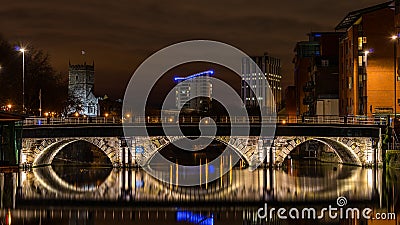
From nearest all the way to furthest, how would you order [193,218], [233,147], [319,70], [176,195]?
[193,218] → [176,195] → [233,147] → [319,70]

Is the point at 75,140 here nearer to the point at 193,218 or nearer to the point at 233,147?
the point at 233,147

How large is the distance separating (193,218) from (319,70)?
7071cm

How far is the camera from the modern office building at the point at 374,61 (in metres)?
85.2

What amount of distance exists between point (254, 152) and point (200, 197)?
76.0ft

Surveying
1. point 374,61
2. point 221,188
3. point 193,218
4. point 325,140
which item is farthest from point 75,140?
→ point 374,61

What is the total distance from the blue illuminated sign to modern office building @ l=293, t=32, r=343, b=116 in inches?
2469

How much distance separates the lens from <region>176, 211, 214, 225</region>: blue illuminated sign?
40656 mm

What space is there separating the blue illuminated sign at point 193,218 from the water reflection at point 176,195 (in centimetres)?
6

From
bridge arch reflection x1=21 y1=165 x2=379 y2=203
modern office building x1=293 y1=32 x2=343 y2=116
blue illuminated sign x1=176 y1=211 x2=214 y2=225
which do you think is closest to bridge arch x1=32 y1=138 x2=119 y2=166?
bridge arch reflection x1=21 y1=165 x2=379 y2=203

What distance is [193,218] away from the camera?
1652 inches

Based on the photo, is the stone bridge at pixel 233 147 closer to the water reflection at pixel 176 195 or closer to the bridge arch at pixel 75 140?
the bridge arch at pixel 75 140

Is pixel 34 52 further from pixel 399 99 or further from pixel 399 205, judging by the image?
pixel 399 205

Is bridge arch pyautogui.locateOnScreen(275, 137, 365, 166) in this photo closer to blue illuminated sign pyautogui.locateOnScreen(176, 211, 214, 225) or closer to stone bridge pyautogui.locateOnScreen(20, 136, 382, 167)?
stone bridge pyautogui.locateOnScreen(20, 136, 382, 167)

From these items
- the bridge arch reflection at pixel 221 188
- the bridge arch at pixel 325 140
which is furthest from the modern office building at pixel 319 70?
the bridge arch reflection at pixel 221 188
